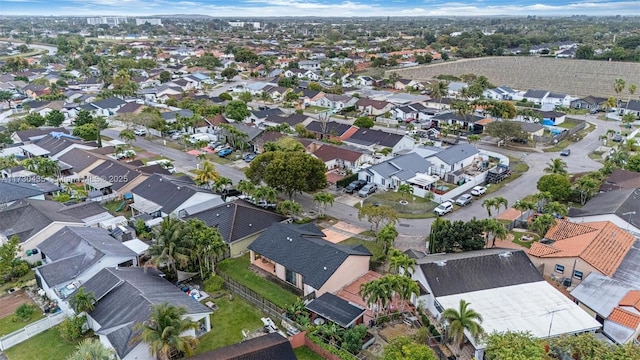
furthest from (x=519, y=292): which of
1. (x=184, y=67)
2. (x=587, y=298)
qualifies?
(x=184, y=67)

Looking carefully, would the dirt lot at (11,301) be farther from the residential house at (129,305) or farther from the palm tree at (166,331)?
the palm tree at (166,331)

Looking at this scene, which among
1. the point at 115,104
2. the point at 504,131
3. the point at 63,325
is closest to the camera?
the point at 63,325

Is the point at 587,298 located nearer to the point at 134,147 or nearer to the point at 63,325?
the point at 63,325

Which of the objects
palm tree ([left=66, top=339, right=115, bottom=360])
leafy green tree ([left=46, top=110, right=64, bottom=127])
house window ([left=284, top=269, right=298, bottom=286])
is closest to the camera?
palm tree ([left=66, top=339, right=115, bottom=360])

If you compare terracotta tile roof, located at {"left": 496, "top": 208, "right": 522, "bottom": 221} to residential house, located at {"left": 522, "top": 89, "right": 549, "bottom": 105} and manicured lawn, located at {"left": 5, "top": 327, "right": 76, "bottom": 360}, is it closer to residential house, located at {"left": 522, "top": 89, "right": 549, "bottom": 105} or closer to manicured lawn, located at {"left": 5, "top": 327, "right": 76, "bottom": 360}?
manicured lawn, located at {"left": 5, "top": 327, "right": 76, "bottom": 360}

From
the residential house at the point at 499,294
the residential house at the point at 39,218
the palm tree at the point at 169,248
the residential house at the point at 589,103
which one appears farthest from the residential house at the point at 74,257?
the residential house at the point at 589,103

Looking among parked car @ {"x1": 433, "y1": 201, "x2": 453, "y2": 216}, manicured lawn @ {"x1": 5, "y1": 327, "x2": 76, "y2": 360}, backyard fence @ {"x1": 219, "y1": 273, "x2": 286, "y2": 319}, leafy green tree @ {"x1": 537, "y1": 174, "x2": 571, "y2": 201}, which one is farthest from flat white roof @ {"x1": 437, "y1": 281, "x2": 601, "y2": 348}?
manicured lawn @ {"x1": 5, "y1": 327, "x2": 76, "y2": 360}
